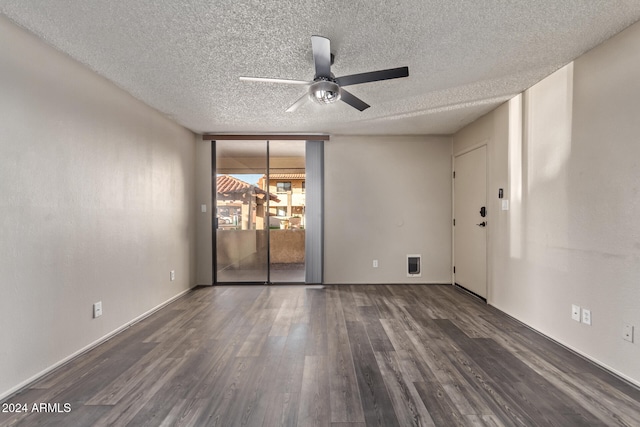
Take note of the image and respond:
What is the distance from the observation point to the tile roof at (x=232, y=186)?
465 centimetres

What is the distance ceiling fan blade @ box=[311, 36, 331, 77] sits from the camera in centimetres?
184

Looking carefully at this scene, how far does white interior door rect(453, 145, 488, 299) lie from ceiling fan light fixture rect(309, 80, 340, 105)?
8.25 ft

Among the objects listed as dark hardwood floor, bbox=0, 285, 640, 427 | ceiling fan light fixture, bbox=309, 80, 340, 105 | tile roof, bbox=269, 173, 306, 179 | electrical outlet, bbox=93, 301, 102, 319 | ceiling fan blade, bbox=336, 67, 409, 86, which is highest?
ceiling fan blade, bbox=336, 67, 409, 86

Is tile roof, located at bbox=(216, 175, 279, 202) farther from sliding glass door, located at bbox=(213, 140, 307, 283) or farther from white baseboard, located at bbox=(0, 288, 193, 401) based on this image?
white baseboard, located at bbox=(0, 288, 193, 401)

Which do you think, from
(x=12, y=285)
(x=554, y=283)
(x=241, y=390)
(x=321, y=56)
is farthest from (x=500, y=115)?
(x=12, y=285)

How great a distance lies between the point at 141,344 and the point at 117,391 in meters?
0.72

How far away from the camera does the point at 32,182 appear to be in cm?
198

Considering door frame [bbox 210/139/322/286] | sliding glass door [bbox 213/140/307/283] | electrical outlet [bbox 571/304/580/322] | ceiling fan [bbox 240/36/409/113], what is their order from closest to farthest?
ceiling fan [bbox 240/36/409/113]
electrical outlet [bbox 571/304/580/322]
door frame [bbox 210/139/322/286]
sliding glass door [bbox 213/140/307/283]

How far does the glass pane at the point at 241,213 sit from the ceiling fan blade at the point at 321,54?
2663 mm

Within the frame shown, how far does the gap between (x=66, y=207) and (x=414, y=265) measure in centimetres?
439

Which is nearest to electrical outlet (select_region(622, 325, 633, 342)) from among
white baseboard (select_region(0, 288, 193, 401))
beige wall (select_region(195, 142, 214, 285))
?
white baseboard (select_region(0, 288, 193, 401))

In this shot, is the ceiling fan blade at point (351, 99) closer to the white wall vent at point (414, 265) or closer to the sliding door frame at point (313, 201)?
the sliding door frame at point (313, 201)

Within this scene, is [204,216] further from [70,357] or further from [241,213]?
[70,357]

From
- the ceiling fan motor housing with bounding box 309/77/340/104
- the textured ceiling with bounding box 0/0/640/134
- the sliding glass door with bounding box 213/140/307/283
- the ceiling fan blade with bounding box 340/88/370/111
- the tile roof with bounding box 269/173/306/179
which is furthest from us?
the tile roof with bounding box 269/173/306/179
